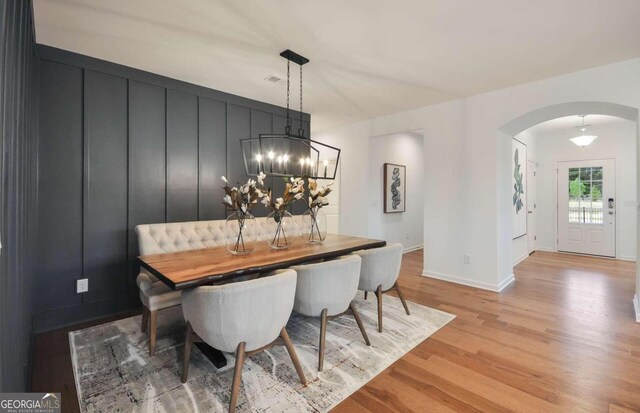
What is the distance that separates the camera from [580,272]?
4723 millimetres

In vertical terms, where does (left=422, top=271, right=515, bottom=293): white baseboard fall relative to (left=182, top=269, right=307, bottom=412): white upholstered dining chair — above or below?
below

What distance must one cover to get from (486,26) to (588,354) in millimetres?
2715

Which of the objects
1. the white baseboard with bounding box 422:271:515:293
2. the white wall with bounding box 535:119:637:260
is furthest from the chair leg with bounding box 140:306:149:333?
the white wall with bounding box 535:119:637:260

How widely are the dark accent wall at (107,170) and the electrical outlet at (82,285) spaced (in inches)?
1.3

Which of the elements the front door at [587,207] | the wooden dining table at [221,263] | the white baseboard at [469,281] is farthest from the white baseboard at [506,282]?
the front door at [587,207]

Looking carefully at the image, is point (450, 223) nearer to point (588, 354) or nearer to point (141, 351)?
point (588, 354)

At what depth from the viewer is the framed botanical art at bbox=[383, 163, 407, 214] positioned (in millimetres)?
5793

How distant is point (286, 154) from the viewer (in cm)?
299

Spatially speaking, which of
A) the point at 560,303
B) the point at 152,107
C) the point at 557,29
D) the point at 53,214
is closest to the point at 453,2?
the point at 557,29

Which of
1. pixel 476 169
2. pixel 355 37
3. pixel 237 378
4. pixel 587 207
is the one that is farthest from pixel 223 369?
pixel 587 207

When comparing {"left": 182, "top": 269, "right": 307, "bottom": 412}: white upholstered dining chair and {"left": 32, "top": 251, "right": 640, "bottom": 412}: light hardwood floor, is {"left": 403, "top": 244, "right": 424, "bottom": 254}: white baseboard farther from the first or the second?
{"left": 182, "top": 269, "right": 307, "bottom": 412}: white upholstered dining chair

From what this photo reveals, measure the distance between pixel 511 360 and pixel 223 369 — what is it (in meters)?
2.14

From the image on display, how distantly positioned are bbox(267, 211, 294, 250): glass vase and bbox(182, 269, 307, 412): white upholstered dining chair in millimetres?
961

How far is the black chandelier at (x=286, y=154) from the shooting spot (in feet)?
8.97
